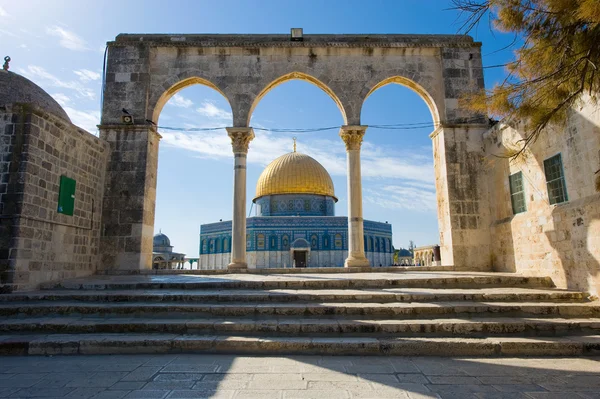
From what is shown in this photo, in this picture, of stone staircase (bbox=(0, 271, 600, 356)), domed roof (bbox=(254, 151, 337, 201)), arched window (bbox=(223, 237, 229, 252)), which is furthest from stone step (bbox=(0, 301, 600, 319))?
domed roof (bbox=(254, 151, 337, 201))

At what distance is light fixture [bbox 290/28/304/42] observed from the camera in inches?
370

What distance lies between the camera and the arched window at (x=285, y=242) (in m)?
24.3

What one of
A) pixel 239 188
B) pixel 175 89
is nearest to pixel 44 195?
pixel 239 188

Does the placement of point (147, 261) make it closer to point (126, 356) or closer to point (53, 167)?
point (53, 167)

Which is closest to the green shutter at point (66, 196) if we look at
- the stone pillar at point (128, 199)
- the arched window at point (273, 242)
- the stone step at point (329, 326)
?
the stone pillar at point (128, 199)

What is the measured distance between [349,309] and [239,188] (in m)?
5.19

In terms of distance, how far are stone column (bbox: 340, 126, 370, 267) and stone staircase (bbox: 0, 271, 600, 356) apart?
9.43ft

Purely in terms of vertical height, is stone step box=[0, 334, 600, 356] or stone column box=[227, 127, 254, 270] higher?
stone column box=[227, 127, 254, 270]

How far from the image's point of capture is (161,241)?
38531mm

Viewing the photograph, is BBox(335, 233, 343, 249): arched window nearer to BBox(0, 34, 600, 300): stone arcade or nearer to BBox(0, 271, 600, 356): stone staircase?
BBox(0, 34, 600, 300): stone arcade

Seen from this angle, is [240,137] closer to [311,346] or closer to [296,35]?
[296,35]

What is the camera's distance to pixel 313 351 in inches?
147

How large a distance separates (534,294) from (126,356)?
16.8 ft

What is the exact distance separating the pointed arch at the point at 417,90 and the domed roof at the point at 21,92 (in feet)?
24.3
